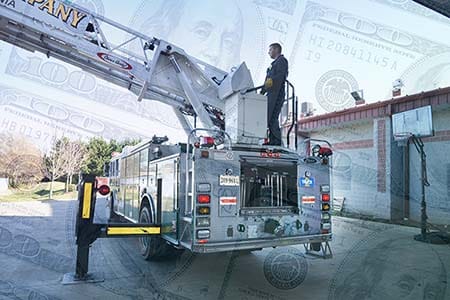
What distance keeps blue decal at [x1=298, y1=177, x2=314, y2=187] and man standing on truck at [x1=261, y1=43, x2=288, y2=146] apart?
0.83 meters

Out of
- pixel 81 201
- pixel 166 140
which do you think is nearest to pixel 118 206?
pixel 166 140

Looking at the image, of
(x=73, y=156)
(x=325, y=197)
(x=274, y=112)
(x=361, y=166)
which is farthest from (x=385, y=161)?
(x=73, y=156)

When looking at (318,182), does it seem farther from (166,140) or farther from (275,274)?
(166,140)

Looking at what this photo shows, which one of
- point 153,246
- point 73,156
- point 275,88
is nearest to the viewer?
point 275,88

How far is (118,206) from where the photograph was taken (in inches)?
362

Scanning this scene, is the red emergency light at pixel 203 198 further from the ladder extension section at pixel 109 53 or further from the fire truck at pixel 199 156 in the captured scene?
the ladder extension section at pixel 109 53

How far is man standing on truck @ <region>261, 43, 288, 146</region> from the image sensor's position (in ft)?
18.7

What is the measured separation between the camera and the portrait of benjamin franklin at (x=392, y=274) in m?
4.81

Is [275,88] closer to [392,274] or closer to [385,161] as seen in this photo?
[392,274]

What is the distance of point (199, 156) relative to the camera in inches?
177

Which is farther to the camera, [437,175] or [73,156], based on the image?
[73,156]

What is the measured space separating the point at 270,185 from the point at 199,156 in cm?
154

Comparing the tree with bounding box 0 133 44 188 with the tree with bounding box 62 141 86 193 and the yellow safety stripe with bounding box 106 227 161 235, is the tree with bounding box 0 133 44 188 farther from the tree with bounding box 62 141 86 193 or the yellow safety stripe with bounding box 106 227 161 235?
the yellow safety stripe with bounding box 106 227 161 235

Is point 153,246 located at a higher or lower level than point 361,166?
lower
